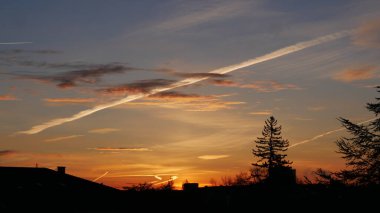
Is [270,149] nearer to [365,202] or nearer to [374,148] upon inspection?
[374,148]

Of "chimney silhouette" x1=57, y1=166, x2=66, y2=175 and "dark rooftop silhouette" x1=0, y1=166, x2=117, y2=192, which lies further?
"chimney silhouette" x1=57, y1=166, x2=66, y2=175

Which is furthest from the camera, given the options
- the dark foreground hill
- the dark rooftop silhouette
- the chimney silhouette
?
the chimney silhouette

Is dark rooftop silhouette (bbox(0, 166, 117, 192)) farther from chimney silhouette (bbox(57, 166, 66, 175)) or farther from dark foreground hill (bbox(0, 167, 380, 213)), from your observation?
chimney silhouette (bbox(57, 166, 66, 175))

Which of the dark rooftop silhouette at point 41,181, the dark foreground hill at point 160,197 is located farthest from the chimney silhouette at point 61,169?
the dark rooftop silhouette at point 41,181

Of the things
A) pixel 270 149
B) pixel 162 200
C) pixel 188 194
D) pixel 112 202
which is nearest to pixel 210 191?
pixel 188 194

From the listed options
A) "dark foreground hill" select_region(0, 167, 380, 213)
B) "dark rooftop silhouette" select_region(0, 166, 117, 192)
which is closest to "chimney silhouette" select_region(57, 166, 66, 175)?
"dark foreground hill" select_region(0, 167, 380, 213)

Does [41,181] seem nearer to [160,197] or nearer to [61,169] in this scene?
[61,169]

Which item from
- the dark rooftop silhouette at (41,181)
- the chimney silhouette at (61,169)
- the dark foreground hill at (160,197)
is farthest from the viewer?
the chimney silhouette at (61,169)

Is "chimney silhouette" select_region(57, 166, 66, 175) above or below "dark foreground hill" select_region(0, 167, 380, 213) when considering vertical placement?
above

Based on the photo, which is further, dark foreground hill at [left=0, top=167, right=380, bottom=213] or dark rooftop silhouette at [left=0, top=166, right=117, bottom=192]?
dark rooftop silhouette at [left=0, top=166, right=117, bottom=192]

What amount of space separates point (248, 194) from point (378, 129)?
13836mm

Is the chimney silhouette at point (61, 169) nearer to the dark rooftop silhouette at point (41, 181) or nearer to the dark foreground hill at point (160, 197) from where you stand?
the dark foreground hill at point (160, 197)

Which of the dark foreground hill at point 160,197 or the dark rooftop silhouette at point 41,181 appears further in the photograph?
the dark rooftop silhouette at point 41,181

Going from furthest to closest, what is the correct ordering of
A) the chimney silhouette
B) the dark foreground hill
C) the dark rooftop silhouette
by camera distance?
the chimney silhouette
the dark rooftop silhouette
the dark foreground hill
